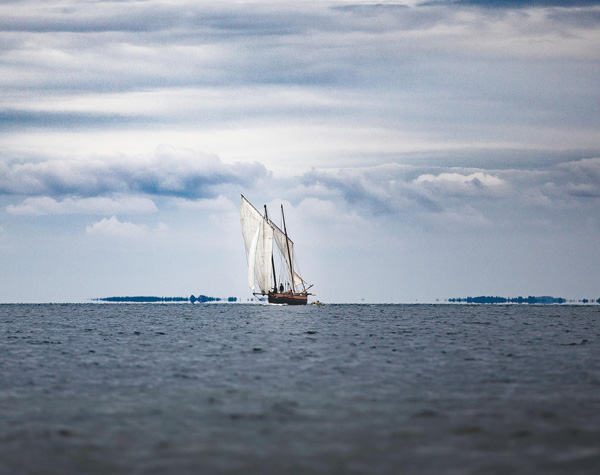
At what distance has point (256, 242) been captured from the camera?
571 ft

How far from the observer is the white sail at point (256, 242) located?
567ft

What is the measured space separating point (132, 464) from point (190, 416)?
703 centimetres

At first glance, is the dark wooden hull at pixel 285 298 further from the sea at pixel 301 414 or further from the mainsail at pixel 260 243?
the sea at pixel 301 414

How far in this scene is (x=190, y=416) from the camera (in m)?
26.2

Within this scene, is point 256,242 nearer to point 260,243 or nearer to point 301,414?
point 260,243

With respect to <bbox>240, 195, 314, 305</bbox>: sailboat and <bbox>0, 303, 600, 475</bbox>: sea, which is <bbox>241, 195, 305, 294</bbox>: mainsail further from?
<bbox>0, 303, 600, 475</bbox>: sea

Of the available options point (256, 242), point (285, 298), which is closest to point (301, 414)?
point (256, 242)

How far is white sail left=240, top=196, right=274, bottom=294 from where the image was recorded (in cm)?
17288

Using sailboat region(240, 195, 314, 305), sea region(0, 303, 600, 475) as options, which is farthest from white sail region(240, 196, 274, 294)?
sea region(0, 303, 600, 475)

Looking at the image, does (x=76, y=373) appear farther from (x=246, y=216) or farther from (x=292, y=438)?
(x=246, y=216)

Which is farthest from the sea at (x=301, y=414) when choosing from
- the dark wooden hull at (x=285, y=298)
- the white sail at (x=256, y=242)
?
the dark wooden hull at (x=285, y=298)

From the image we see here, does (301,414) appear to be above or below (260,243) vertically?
below

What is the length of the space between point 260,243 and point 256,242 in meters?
1.49

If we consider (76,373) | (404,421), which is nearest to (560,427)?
(404,421)
